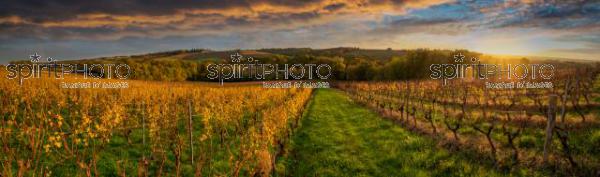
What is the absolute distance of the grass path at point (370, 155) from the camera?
9625 mm

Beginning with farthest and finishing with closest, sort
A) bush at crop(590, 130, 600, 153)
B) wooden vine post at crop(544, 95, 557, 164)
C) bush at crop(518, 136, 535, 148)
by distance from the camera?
bush at crop(518, 136, 535, 148)
bush at crop(590, 130, 600, 153)
wooden vine post at crop(544, 95, 557, 164)

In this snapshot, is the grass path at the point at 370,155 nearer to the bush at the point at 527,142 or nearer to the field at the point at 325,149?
the field at the point at 325,149

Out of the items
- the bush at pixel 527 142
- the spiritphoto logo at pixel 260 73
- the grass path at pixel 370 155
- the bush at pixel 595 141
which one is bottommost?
the grass path at pixel 370 155

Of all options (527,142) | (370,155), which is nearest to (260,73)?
(370,155)

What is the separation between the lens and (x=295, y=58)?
12962cm

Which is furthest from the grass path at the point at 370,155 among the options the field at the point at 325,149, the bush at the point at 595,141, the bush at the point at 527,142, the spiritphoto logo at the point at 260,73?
the spiritphoto logo at the point at 260,73

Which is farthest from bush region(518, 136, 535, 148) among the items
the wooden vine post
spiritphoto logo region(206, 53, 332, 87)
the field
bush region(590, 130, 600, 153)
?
spiritphoto logo region(206, 53, 332, 87)

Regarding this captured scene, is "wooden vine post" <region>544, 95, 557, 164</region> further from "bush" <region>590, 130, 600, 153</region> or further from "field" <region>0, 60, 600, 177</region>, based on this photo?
"bush" <region>590, 130, 600, 153</region>

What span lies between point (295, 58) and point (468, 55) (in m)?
56.0

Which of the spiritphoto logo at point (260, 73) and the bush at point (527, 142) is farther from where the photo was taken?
the spiritphoto logo at point (260, 73)

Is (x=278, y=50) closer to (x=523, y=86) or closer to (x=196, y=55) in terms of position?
(x=196, y=55)

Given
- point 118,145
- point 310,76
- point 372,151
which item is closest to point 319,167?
point 372,151

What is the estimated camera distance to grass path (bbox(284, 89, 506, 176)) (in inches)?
379

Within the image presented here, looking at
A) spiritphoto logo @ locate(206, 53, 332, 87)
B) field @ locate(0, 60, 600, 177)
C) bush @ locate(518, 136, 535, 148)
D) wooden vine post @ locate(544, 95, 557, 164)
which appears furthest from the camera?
spiritphoto logo @ locate(206, 53, 332, 87)
